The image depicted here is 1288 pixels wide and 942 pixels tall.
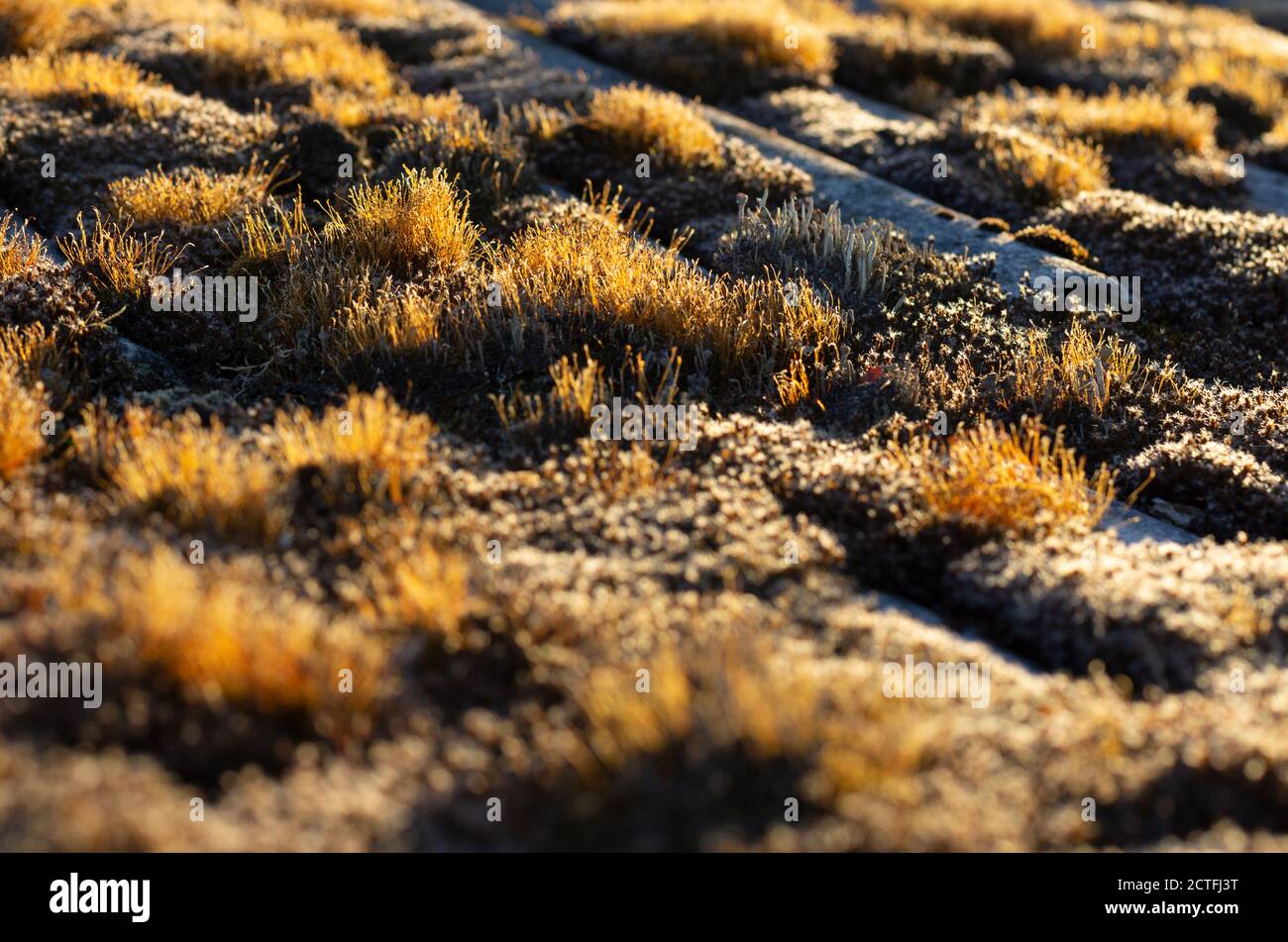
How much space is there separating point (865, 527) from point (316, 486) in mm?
3098

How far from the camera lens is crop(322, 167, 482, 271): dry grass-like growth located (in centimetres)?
905

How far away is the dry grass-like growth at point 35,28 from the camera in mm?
14414

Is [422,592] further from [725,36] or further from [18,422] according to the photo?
[725,36]

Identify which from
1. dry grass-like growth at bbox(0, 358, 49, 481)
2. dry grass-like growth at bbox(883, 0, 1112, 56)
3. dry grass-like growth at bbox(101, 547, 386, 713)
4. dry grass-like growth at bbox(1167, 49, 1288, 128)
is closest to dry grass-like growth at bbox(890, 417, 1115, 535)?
dry grass-like growth at bbox(101, 547, 386, 713)

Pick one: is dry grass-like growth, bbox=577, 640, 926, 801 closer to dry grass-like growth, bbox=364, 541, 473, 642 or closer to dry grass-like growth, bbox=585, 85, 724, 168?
dry grass-like growth, bbox=364, 541, 473, 642

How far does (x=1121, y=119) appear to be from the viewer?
14.7 m

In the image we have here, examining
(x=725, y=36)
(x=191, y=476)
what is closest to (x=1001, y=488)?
(x=191, y=476)

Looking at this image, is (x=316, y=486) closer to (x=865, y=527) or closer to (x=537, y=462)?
(x=537, y=462)

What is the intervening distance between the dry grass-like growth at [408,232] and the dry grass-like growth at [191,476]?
3.09m

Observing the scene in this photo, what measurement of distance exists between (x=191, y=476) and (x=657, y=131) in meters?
8.22

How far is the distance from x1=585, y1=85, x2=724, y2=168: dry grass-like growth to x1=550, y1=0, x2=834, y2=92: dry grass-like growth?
13.9 ft

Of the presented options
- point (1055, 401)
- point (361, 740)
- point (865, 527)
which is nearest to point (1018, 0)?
point (1055, 401)

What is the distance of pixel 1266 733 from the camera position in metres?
4.61

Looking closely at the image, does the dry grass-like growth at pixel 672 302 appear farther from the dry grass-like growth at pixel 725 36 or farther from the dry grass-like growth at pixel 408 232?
the dry grass-like growth at pixel 725 36
